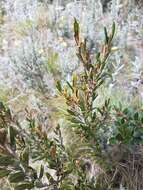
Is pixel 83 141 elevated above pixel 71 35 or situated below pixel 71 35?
below

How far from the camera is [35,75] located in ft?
8.39

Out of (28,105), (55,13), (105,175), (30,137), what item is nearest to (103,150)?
(105,175)

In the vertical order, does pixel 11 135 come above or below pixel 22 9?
below

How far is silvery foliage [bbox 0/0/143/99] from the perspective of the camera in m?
2.54

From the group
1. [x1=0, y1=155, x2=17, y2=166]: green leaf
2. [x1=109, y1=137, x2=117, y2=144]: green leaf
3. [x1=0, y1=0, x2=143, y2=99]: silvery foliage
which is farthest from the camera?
[x1=0, y1=0, x2=143, y2=99]: silvery foliage

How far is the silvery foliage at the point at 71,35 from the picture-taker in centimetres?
254

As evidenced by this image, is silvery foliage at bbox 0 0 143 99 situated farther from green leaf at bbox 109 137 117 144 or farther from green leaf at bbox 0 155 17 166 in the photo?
green leaf at bbox 0 155 17 166

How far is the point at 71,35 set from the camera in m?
2.91

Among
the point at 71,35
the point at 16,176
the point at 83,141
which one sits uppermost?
the point at 71,35

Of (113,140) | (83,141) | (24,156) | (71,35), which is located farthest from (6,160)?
(71,35)

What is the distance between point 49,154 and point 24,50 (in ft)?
4.44

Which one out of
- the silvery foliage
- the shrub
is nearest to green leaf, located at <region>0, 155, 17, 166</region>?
the shrub

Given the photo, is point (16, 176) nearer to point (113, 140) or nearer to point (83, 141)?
point (83, 141)

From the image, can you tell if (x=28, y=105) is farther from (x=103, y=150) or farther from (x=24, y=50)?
(x=103, y=150)
